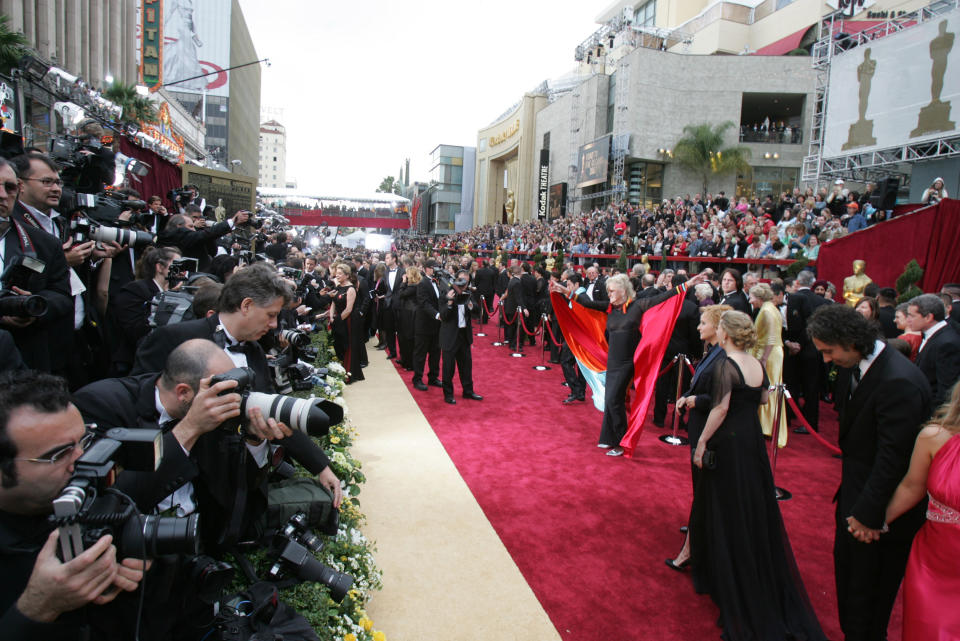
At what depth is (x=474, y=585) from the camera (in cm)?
369

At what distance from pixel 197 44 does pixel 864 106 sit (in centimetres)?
5673

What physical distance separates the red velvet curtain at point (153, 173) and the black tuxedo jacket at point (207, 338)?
754cm

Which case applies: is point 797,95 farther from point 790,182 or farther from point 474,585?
point 474,585

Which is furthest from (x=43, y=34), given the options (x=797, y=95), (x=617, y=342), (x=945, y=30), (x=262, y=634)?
(x=797, y=95)

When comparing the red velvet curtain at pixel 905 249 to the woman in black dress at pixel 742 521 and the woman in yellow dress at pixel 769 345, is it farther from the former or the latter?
the woman in black dress at pixel 742 521

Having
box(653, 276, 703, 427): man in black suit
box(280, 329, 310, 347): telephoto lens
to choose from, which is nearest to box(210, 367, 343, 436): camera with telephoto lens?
box(280, 329, 310, 347): telephoto lens

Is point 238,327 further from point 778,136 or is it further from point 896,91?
point 778,136

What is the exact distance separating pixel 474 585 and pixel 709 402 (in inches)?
79.0

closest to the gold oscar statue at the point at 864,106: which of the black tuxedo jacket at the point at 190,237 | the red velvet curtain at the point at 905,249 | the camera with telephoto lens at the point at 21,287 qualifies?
the red velvet curtain at the point at 905,249

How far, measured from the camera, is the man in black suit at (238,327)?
265 centimetres

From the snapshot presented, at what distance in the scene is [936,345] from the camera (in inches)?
189

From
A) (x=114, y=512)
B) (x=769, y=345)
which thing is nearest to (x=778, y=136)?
(x=769, y=345)

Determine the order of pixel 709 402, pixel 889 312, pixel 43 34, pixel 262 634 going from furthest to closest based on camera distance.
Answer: pixel 43 34, pixel 889 312, pixel 709 402, pixel 262 634

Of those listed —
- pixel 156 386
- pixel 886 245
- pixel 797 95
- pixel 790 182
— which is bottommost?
pixel 156 386
